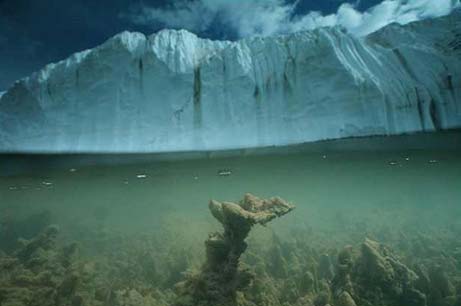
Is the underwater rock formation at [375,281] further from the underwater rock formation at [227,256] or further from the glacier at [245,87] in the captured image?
the glacier at [245,87]

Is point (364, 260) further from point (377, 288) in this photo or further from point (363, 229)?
point (363, 229)

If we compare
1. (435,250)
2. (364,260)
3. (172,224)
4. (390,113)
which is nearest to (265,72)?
(390,113)

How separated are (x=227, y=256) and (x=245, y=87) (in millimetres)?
6213

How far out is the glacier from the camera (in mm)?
8008

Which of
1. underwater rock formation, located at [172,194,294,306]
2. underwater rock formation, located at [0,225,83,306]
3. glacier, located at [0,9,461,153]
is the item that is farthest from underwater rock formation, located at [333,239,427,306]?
underwater rock formation, located at [0,225,83,306]

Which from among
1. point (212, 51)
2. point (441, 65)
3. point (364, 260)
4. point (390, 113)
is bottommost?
point (364, 260)

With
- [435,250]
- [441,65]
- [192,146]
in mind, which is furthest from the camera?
[435,250]

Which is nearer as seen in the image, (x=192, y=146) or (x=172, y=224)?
(x=192, y=146)

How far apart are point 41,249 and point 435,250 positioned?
26749 millimetres

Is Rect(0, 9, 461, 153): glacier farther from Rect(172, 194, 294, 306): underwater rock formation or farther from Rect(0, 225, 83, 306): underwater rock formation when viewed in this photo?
Rect(0, 225, 83, 306): underwater rock formation

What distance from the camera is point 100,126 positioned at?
8.45 metres

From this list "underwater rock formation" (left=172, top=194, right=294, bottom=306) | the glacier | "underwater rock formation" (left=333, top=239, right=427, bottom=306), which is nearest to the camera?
the glacier

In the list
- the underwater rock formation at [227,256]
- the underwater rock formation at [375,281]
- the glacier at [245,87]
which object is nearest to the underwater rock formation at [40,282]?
the underwater rock formation at [227,256]

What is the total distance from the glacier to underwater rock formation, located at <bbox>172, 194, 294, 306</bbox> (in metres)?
3.20
